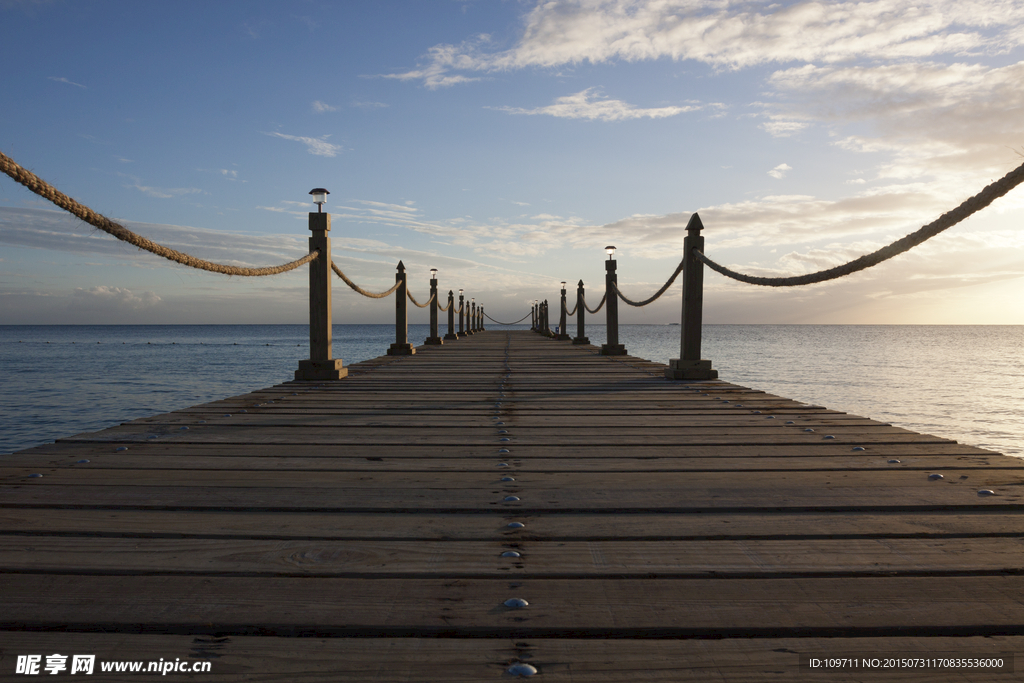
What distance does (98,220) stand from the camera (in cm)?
257

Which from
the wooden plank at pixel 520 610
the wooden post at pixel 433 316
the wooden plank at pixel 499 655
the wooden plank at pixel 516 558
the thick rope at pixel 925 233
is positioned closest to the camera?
the wooden plank at pixel 499 655

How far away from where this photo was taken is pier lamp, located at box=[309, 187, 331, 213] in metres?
5.71

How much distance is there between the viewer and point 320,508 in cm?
183

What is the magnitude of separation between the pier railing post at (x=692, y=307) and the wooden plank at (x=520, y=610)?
431 centimetres

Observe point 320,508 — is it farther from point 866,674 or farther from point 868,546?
point 868,546

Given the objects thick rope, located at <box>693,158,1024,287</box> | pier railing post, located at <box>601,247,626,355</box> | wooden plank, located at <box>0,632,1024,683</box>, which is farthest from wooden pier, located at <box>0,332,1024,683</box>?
pier railing post, located at <box>601,247,626,355</box>

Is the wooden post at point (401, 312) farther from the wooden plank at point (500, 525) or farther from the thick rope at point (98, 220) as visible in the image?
the wooden plank at point (500, 525)

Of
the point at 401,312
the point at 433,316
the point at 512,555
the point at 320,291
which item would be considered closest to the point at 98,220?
the point at 512,555

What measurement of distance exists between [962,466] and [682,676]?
199 cm

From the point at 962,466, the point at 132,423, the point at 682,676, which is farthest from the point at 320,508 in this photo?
the point at 962,466

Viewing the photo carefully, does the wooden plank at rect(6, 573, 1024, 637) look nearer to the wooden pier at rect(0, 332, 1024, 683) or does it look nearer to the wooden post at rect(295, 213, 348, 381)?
the wooden pier at rect(0, 332, 1024, 683)

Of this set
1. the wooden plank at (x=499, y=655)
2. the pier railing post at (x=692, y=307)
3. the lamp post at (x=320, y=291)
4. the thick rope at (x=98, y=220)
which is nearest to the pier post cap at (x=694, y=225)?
the pier railing post at (x=692, y=307)

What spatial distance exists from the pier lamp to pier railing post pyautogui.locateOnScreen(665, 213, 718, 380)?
3647 mm

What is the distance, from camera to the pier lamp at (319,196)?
18.7 ft
